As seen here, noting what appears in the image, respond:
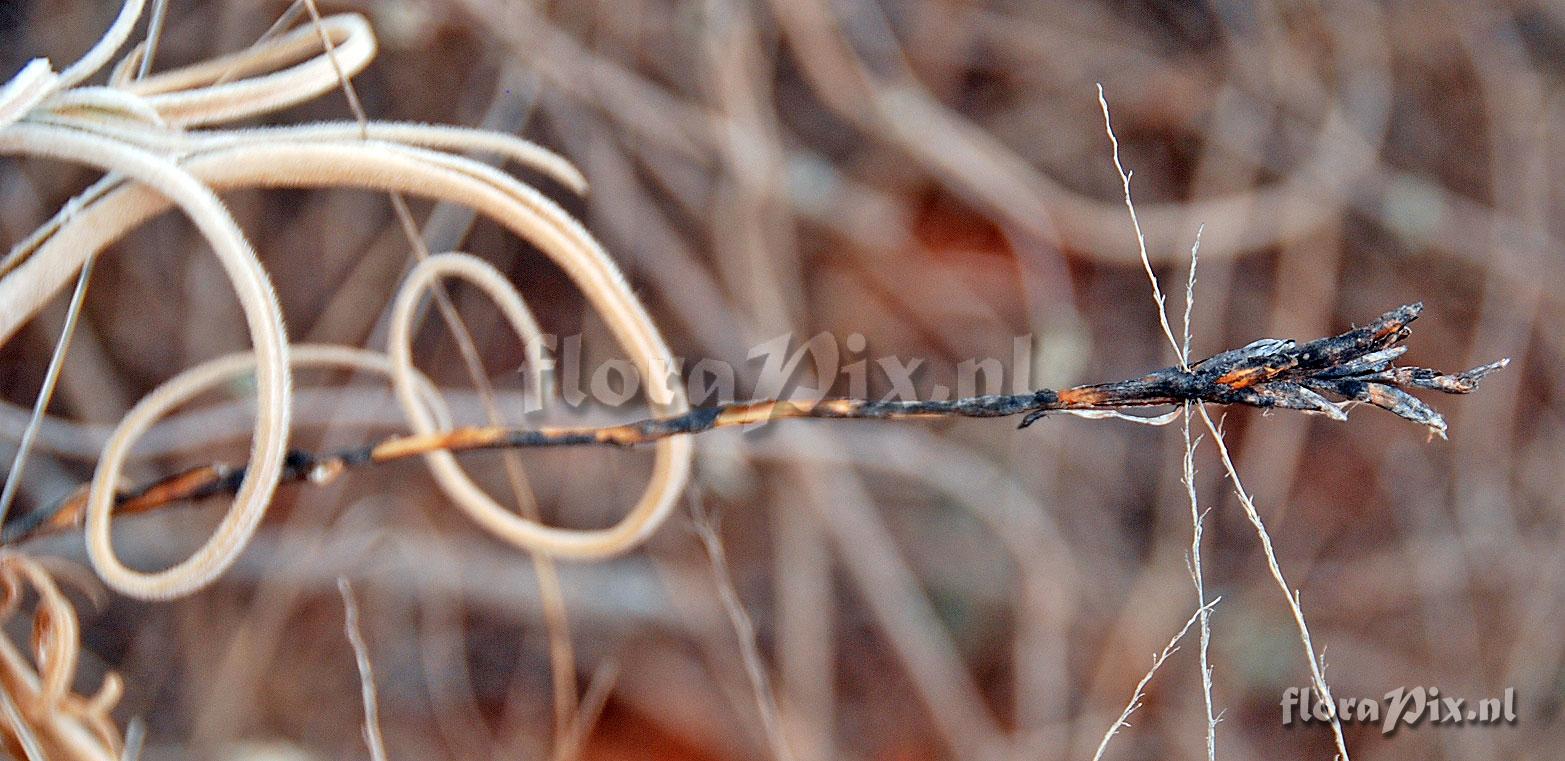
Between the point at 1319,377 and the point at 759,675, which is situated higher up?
the point at 1319,377

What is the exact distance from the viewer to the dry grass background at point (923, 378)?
2.05 feet

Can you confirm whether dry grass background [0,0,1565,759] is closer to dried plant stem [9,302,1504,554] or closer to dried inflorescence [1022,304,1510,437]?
dried plant stem [9,302,1504,554]

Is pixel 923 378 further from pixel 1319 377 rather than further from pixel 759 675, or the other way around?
pixel 1319 377

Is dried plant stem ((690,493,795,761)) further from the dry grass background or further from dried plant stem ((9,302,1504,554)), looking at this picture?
dried plant stem ((9,302,1504,554))

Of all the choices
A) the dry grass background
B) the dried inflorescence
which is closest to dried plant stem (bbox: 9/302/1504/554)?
the dried inflorescence

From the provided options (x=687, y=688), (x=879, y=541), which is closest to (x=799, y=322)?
(x=879, y=541)

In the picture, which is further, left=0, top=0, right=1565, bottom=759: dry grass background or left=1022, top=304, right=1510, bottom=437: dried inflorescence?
left=0, top=0, right=1565, bottom=759: dry grass background

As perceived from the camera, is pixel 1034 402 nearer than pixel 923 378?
Yes

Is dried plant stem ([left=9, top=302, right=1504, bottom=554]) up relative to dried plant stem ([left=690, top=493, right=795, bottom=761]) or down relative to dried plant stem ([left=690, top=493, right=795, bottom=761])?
up

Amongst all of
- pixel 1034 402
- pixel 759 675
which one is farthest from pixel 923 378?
pixel 1034 402

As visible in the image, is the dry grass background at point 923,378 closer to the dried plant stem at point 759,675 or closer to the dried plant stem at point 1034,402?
the dried plant stem at point 759,675

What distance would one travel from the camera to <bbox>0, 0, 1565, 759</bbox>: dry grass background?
625mm

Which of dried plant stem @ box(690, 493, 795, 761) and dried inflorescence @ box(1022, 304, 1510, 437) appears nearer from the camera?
dried inflorescence @ box(1022, 304, 1510, 437)

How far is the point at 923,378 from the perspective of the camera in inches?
26.8
